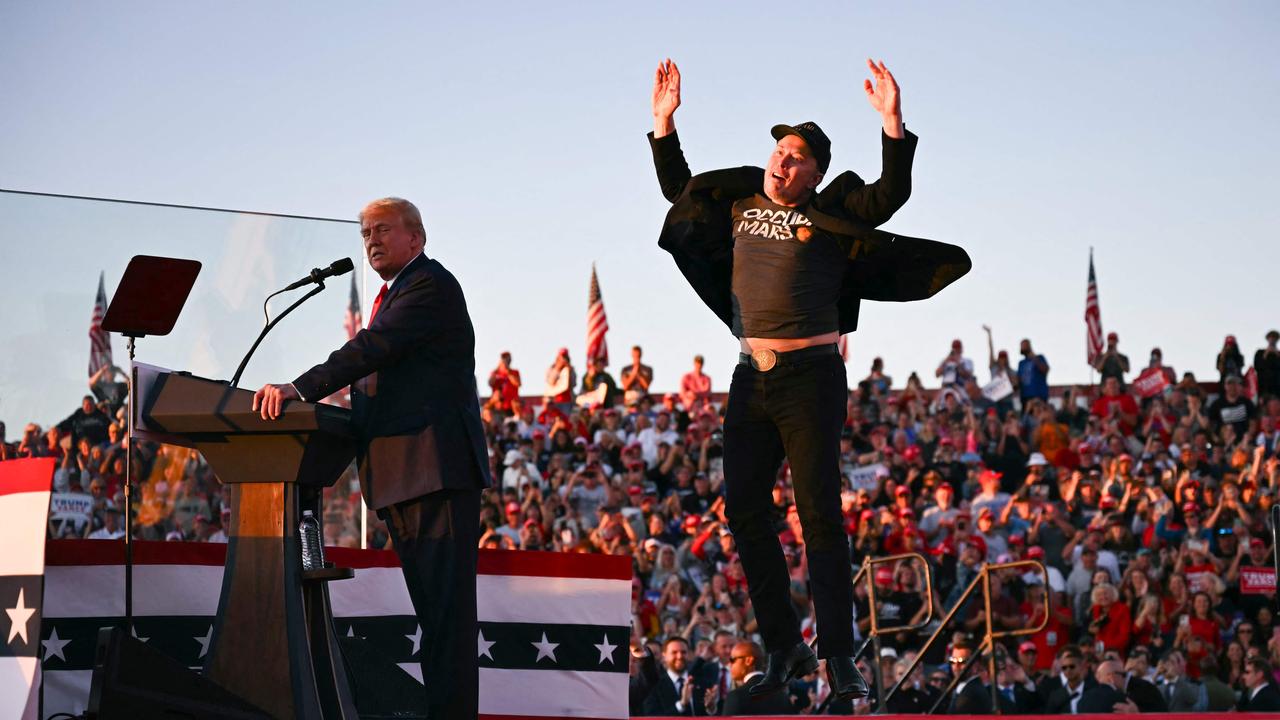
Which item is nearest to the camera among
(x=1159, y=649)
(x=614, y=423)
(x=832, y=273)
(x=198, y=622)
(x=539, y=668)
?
(x=832, y=273)

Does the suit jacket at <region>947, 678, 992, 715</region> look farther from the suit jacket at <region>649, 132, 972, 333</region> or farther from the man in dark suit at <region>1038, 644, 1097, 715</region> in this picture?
the suit jacket at <region>649, 132, 972, 333</region>

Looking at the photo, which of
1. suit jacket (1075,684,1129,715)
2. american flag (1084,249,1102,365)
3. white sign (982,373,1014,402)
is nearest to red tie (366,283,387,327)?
suit jacket (1075,684,1129,715)

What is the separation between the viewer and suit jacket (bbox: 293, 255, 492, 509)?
5.26 meters

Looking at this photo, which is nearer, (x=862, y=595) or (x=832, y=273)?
(x=832, y=273)

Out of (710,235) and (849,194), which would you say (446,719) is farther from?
(849,194)

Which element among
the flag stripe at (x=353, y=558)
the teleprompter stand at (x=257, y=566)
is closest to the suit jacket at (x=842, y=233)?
the teleprompter stand at (x=257, y=566)

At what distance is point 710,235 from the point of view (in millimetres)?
5691

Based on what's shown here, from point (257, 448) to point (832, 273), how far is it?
2.02 metres

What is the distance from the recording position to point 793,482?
5.60 meters

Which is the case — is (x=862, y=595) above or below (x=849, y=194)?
below

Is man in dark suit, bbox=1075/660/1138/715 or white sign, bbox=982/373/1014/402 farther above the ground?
white sign, bbox=982/373/1014/402

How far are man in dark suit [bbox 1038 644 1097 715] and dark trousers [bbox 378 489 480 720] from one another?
636 cm

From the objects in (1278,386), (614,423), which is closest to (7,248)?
(614,423)

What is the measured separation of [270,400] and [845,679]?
2.12 m
